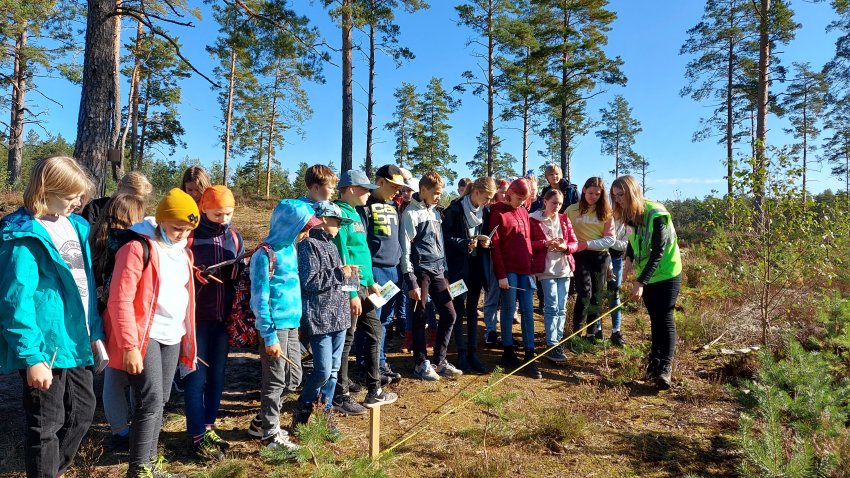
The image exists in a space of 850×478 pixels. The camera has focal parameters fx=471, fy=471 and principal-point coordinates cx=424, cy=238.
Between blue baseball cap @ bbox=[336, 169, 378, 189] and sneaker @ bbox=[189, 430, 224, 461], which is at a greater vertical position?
blue baseball cap @ bbox=[336, 169, 378, 189]

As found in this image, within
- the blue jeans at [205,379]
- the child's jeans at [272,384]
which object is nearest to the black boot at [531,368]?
the child's jeans at [272,384]

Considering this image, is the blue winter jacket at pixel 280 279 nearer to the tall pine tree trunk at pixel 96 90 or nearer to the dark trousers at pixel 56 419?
the dark trousers at pixel 56 419

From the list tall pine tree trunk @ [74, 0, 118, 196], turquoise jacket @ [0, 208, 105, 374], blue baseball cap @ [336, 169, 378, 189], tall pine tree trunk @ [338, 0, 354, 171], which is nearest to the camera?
turquoise jacket @ [0, 208, 105, 374]

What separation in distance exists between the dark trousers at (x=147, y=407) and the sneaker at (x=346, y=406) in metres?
1.41

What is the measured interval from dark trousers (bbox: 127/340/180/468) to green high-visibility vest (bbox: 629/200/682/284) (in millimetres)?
3765

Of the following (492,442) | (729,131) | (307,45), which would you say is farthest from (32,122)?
(729,131)

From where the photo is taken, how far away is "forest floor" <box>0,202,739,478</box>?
2869 millimetres

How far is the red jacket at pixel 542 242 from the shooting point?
4.76m

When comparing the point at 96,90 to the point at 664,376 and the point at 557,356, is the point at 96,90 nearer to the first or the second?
the point at 557,356

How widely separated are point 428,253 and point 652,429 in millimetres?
2224

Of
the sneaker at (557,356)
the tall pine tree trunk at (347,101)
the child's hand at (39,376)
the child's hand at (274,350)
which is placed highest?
the tall pine tree trunk at (347,101)

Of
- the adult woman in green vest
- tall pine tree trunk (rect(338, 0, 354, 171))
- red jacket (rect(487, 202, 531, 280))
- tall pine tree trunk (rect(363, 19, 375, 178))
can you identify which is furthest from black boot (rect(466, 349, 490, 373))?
tall pine tree trunk (rect(363, 19, 375, 178))

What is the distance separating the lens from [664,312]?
4164 mm

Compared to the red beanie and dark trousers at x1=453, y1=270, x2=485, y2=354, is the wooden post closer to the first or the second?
dark trousers at x1=453, y1=270, x2=485, y2=354
